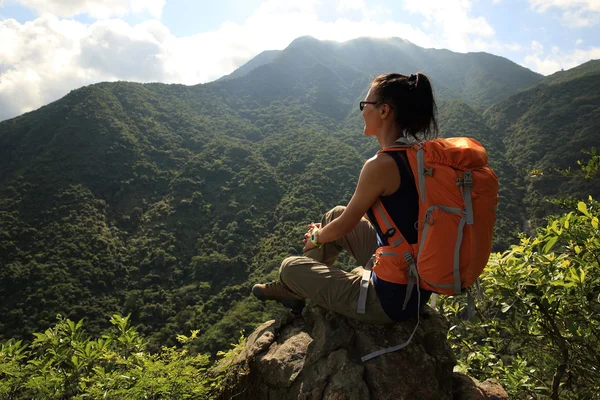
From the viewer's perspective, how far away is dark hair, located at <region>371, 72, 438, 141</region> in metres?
2.16

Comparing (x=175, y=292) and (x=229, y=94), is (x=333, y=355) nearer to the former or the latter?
(x=175, y=292)

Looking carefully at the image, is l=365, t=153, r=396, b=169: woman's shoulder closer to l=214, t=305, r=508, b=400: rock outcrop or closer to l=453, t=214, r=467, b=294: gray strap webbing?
l=453, t=214, r=467, b=294: gray strap webbing

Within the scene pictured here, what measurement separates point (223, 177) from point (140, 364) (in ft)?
207

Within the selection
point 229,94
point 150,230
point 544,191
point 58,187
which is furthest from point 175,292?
point 229,94

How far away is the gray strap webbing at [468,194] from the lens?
184 cm

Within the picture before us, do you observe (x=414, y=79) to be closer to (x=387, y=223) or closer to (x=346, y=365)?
(x=387, y=223)

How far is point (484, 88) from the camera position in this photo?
101m

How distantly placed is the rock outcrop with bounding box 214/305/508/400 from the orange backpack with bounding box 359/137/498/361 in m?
0.63

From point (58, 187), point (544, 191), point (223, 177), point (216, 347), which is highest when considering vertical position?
point (58, 187)

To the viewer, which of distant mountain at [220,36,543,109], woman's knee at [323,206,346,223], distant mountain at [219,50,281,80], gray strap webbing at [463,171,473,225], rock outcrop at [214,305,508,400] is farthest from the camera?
distant mountain at [219,50,281,80]

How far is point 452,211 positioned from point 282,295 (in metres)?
1.54

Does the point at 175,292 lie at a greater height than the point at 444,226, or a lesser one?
lesser

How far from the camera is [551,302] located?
2.36m

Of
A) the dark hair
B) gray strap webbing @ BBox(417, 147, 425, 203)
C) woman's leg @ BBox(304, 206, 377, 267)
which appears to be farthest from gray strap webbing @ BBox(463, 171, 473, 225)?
woman's leg @ BBox(304, 206, 377, 267)
